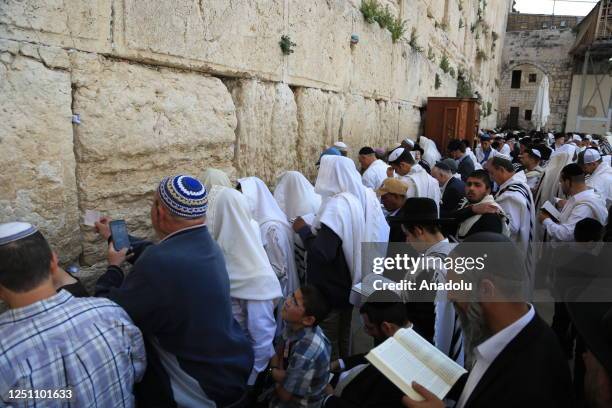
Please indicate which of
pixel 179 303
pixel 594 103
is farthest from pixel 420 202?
pixel 594 103

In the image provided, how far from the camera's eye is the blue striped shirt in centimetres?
133

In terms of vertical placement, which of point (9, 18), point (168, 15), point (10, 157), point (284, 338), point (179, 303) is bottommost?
point (284, 338)

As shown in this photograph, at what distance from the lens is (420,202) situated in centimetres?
283

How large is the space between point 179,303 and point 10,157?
4.03 feet

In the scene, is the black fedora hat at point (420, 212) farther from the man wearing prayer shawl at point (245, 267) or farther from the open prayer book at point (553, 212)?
the open prayer book at point (553, 212)

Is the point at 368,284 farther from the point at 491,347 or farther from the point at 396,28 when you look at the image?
the point at 396,28

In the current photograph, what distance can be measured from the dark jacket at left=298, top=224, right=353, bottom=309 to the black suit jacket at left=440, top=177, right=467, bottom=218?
6.47ft

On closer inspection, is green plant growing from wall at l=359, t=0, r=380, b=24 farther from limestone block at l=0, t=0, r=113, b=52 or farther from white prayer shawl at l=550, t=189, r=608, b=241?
limestone block at l=0, t=0, r=113, b=52

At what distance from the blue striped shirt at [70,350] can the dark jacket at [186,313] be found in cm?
12

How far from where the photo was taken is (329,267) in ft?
9.92

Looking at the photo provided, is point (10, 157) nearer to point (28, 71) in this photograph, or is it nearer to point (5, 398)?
point (28, 71)

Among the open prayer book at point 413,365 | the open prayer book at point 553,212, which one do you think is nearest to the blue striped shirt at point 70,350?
the open prayer book at point 413,365

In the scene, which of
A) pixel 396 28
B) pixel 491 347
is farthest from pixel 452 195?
pixel 396 28

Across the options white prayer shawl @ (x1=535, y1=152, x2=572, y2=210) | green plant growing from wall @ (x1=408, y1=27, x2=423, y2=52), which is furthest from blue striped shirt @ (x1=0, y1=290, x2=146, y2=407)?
green plant growing from wall @ (x1=408, y1=27, x2=423, y2=52)
